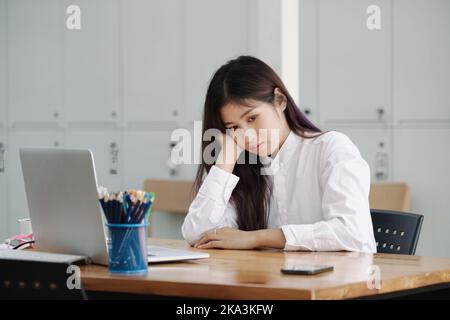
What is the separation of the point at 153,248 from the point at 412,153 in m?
2.75

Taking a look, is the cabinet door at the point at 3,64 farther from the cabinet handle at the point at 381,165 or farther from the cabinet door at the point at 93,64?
the cabinet handle at the point at 381,165

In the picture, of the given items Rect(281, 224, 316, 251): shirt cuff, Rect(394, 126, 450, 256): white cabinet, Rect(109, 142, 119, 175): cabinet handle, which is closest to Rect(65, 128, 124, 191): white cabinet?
Rect(109, 142, 119, 175): cabinet handle

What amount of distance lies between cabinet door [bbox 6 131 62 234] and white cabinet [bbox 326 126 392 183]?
2.38 m

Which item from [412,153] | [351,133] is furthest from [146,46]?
[412,153]

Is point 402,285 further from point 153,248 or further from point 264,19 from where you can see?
point 264,19

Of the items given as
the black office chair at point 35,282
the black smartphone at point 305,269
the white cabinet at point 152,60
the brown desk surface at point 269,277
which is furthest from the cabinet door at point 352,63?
the black office chair at point 35,282

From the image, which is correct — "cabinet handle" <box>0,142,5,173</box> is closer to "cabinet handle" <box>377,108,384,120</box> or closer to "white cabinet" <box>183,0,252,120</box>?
"white cabinet" <box>183,0,252,120</box>

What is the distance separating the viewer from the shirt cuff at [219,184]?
91.9 inches

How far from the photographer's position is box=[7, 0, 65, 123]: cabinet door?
5668 mm

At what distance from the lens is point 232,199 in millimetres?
2434

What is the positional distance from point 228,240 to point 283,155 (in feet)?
1.35

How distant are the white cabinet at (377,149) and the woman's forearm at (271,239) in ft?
8.39

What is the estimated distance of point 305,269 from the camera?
61.4 inches

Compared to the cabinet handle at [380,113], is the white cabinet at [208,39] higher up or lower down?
higher up
